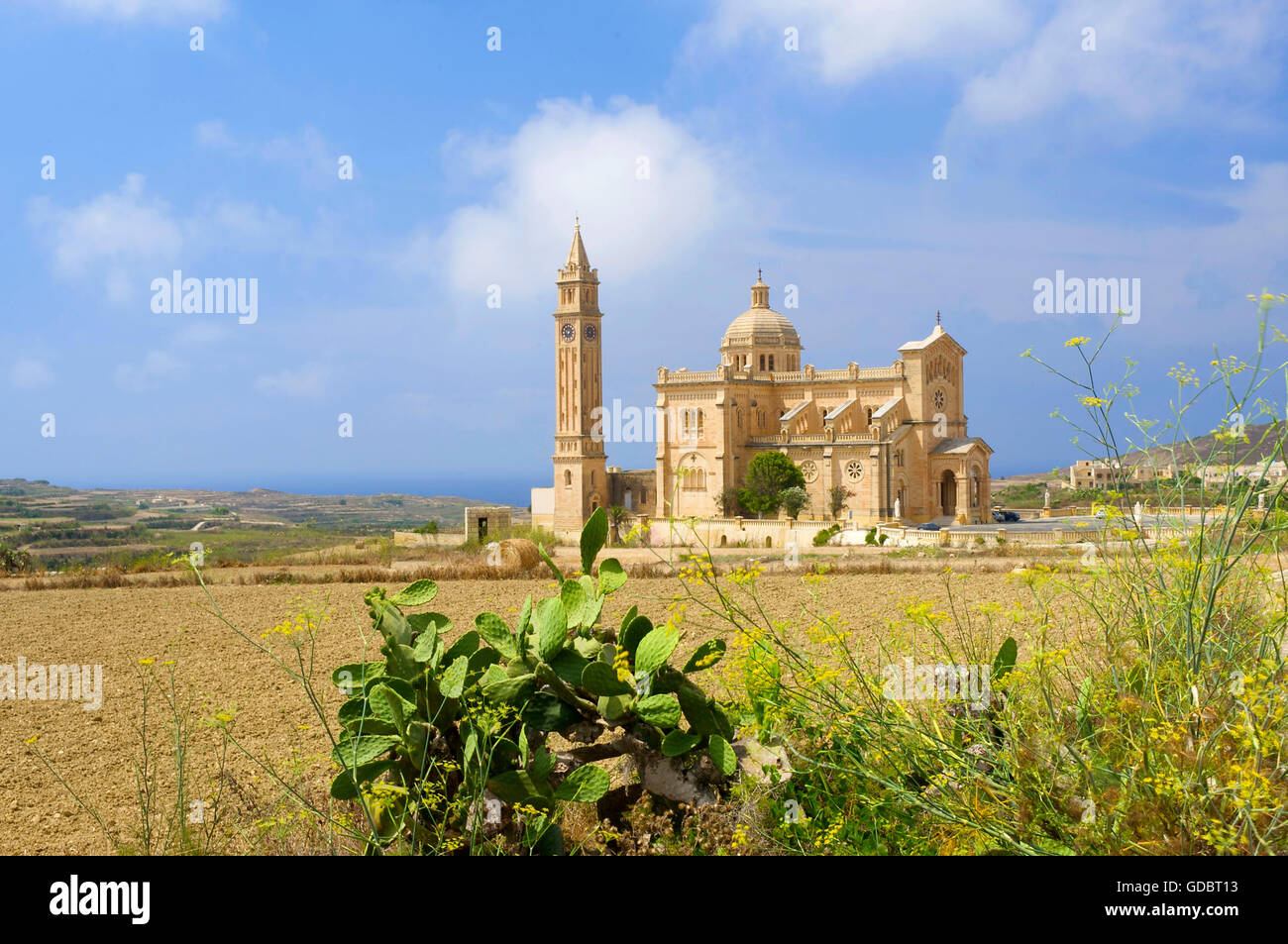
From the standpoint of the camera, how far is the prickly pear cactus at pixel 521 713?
4.24 m

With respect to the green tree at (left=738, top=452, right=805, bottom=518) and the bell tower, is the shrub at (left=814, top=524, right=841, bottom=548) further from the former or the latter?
the bell tower

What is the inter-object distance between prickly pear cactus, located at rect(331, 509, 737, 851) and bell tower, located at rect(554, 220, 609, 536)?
47.3 m

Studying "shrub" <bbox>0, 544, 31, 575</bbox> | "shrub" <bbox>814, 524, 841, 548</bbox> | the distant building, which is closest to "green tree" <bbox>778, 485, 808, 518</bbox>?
"shrub" <bbox>814, 524, 841, 548</bbox>

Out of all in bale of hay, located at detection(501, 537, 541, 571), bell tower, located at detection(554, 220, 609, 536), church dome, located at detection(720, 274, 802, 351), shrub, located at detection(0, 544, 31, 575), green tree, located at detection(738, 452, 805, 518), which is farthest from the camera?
church dome, located at detection(720, 274, 802, 351)

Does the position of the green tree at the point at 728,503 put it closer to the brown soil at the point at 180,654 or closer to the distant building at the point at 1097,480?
the brown soil at the point at 180,654

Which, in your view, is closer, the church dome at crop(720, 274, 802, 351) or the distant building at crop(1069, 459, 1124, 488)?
the distant building at crop(1069, 459, 1124, 488)

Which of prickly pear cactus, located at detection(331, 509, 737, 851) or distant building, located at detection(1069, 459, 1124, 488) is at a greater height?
distant building, located at detection(1069, 459, 1124, 488)

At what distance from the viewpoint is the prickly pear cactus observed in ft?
13.9

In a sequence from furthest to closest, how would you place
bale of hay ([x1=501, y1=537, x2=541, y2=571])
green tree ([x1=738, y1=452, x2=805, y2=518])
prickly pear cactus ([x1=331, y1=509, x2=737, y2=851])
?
green tree ([x1=738, y1=452, x2=805, y2=518]), bale of hay ([x1=501, y1=537, x2=541, y2=571]), prickly pear cactus ([x1=331, y1=509, x2=737, y2=851])

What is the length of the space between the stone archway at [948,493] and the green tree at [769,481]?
24.5 feet

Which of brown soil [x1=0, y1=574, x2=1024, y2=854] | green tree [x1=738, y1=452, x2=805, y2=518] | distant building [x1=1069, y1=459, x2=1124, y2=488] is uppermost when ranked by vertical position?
green tree [x1=738, y1=452, x2=805, y2=518]

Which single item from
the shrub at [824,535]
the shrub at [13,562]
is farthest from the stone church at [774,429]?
the shrub at [13,562]
